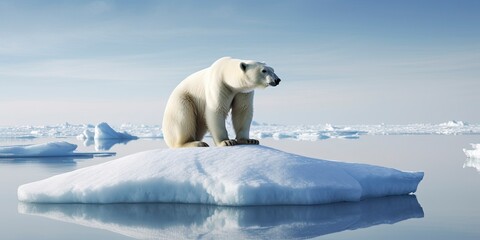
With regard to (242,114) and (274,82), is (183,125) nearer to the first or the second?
(242,114)

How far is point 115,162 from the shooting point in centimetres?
753

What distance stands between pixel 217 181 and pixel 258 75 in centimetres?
156

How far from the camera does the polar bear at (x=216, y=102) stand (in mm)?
7092

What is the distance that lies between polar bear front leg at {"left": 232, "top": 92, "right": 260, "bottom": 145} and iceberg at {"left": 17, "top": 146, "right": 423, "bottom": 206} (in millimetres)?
394

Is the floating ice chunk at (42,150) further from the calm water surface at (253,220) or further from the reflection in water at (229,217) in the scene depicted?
the reflection in water at (229,217)

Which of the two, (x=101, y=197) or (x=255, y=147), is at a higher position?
(x=255, y=147)

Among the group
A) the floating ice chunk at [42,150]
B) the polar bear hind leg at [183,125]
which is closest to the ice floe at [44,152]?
the floating ice chunk at [42,150]

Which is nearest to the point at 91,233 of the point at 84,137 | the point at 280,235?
the point at 280,235

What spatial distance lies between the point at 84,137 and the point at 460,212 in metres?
39.1

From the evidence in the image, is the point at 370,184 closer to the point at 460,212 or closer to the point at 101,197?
the point at 460,212

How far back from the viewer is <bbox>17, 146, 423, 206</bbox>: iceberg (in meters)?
6.35

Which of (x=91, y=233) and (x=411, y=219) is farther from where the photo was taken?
(x=411, y=219)

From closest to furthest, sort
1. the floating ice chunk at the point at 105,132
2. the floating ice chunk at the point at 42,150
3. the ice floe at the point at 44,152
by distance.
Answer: the ice floe at the point at 44,152
the floating ice chunk at the point at 42,150
the floating ice chunk at the point at 105,132

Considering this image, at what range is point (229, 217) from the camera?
5.59 metres
